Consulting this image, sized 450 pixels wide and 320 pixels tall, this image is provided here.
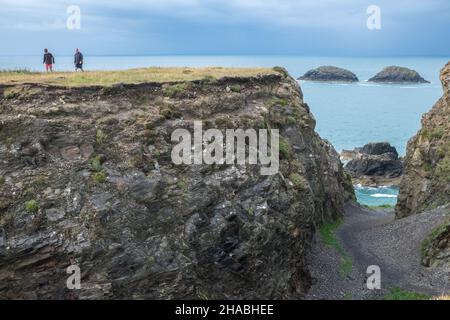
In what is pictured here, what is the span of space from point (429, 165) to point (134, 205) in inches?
1658

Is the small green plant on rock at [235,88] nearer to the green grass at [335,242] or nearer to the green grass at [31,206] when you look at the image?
the green grass at [335,242]

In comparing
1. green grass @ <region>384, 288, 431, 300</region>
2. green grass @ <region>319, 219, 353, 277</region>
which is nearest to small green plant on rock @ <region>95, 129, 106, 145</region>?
green grass @ <region>319, 219, 353, 277</region>

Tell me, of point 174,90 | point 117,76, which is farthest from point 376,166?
point 117,76

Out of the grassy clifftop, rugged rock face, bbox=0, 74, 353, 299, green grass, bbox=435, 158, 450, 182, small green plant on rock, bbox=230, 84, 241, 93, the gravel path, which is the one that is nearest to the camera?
rugged rock face, bbox=0, 74, 353, 299

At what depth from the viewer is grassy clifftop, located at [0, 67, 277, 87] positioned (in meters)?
38.8

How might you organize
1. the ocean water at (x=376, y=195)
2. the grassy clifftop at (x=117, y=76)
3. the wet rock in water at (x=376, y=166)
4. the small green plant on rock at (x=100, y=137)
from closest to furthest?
the small green plant on rock at (x=100, y=137), the grassy clifftop at (x=117, y=76), the ocean water at (x=376, y=195), the wet rock in water at (x=376, y=166)

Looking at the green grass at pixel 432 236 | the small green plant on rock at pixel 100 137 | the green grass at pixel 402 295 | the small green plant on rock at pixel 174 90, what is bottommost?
the green grass at pixel 402 295

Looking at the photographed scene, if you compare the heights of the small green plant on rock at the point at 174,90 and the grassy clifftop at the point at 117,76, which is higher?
the grassy clifftop at the point at 117,76

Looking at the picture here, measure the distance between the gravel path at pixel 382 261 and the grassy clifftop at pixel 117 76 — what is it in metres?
19.9

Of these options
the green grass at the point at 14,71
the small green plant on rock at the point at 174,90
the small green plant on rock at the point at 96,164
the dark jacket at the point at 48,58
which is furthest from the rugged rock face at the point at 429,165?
the green grass at the point at 14,71

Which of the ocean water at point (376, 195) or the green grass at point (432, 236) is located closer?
the green grass at point (432, 236)

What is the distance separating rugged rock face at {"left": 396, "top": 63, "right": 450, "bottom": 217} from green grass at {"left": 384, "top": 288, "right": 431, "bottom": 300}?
59.2 feet

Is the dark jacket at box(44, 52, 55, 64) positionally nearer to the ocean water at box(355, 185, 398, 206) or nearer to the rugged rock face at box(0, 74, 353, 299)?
the rugged rock face at box(0, 74, 353, 299)

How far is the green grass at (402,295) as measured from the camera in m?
38.3
